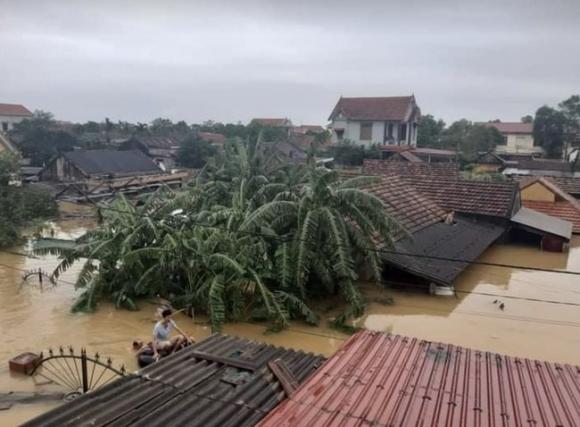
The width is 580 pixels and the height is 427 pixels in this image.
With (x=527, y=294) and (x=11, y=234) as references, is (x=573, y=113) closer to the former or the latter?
(x=527, y=294)

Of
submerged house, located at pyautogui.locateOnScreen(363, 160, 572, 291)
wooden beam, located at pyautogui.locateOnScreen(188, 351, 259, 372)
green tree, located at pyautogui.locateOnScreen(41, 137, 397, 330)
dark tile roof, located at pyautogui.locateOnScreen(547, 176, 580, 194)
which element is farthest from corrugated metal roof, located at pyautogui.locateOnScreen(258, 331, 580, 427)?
dark tile roof, located at pyautogui.locateOnScreen(547, 176, 580, 194)

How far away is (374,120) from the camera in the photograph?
161 ft

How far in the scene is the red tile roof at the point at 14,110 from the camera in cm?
7950

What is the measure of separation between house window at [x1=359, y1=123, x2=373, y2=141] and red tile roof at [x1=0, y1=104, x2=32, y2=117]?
59.4 metres

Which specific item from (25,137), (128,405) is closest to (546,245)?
(128,405)

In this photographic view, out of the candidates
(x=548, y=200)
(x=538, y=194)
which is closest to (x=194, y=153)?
(x=538, y=194)

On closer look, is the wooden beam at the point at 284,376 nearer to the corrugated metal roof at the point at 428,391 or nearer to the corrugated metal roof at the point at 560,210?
the corrugated metal roof at the point at 428,391

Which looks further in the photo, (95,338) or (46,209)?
(46,209)

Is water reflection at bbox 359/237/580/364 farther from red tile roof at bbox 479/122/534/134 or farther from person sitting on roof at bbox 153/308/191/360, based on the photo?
red tile roof at bbox 479/122/534/134

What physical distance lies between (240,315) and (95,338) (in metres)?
3.35

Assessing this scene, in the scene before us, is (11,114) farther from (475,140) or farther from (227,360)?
(227,360)

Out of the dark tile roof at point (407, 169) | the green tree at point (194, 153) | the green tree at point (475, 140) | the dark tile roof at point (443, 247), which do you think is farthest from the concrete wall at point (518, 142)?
the dark tile roof at point (443, 247)

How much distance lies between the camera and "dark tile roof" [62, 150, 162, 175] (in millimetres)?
36844

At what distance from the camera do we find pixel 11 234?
1986 cm
